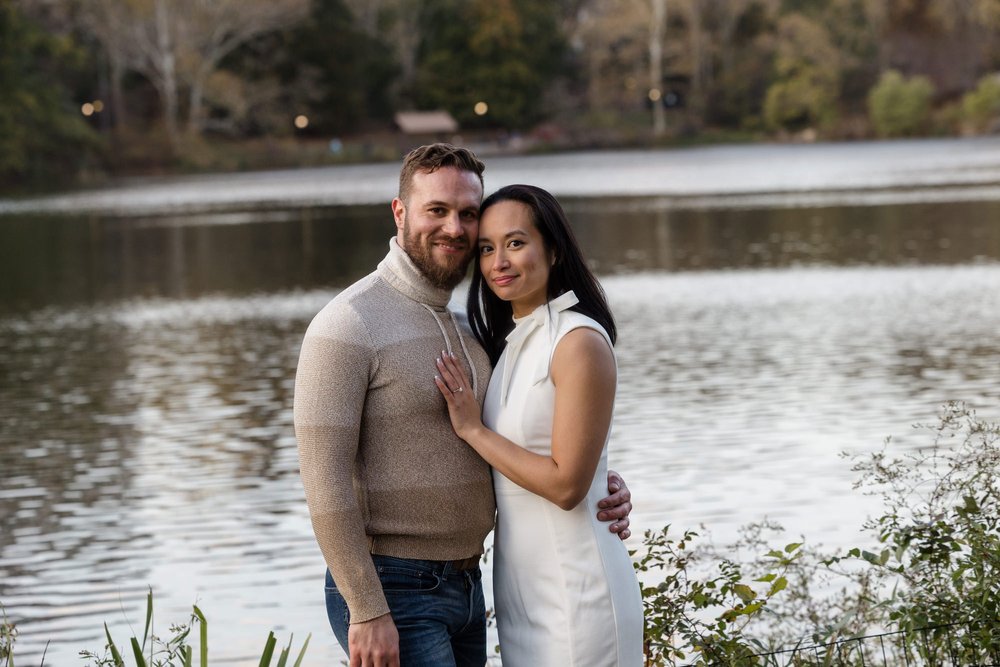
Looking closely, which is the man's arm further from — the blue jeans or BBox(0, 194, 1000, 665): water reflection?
BBox(0, 194, 1000, 665): water reflection

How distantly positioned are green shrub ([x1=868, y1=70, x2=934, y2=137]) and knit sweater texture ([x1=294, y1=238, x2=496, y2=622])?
74429mm

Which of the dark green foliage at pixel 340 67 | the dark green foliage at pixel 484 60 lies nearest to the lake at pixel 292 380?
the dark green foliage at pixel 340 67

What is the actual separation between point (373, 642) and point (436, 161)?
103 centimetres

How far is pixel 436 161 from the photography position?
3.42m

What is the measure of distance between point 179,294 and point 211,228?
492 inches

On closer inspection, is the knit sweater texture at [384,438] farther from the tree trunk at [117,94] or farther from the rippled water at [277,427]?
the tree trunk at [117,94]

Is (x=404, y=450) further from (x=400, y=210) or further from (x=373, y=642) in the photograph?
(x=400, y=210)

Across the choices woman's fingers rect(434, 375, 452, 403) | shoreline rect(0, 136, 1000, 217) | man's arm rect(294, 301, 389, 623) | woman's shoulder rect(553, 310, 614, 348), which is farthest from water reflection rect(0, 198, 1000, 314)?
man's arm rect(294, 301, 389, 623)

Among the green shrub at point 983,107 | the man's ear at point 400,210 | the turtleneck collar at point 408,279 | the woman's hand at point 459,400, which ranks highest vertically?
the green shrub at point 983,107

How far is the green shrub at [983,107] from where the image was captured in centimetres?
7356

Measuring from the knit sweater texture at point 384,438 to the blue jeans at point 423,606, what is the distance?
0.04m

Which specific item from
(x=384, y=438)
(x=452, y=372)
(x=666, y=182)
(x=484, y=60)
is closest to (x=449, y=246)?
(x=452, y=372)

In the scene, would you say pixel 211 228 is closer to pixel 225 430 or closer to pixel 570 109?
pixel 225 430

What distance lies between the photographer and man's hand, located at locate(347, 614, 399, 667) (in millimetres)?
3268
